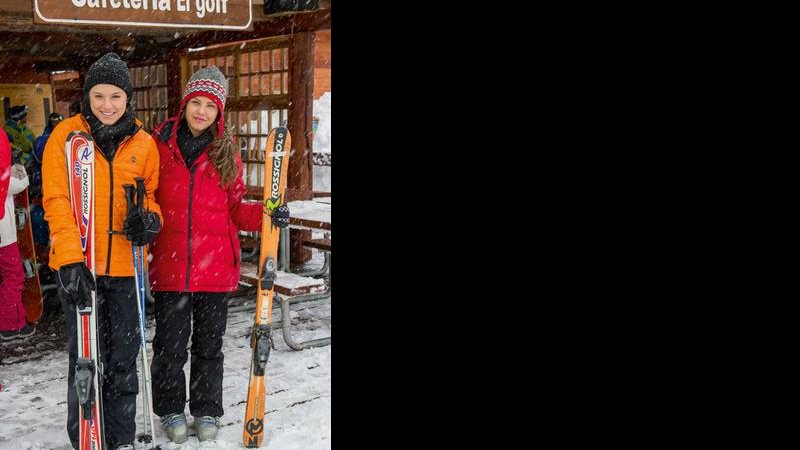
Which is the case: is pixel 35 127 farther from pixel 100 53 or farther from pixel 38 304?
pixel 38 304

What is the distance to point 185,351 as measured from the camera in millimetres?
3324

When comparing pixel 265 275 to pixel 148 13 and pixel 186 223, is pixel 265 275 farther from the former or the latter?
pixel 148 13

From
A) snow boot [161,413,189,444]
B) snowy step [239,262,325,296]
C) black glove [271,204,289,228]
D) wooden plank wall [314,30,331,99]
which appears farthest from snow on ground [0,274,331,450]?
wooden plank wall [314,30,331,99]

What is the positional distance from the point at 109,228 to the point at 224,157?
23.3 inches

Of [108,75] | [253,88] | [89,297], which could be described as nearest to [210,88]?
[108,75]

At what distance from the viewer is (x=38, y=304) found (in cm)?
539

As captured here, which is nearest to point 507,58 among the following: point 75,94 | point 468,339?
point 468,339

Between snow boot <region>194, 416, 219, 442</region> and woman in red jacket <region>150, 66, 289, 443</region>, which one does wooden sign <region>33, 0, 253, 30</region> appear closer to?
woman in red jacket <region>150, 66, 289, 443</region>

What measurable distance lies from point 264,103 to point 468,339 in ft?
25.1

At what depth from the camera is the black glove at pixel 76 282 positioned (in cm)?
272

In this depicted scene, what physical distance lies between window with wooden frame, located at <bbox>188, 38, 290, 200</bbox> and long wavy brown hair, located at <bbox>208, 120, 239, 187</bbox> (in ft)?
14.1

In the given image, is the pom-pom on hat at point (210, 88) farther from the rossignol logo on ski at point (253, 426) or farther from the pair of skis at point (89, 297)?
the rossignol logo on ski at point (253, 426)

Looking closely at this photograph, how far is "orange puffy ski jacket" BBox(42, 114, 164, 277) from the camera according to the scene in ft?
9.10

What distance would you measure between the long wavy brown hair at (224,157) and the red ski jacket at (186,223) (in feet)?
0.09
